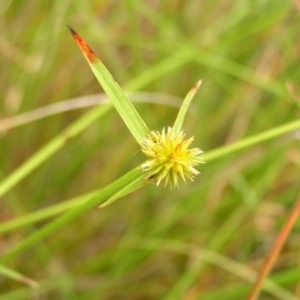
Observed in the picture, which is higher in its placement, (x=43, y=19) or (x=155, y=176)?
(x=43, y=19)

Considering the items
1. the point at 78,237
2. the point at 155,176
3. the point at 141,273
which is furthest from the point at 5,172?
the point at 155,176

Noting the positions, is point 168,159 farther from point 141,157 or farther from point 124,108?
point 141,157

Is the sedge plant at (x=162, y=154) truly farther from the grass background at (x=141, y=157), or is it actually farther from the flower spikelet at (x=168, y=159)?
the grass background at (x=141, y=157)

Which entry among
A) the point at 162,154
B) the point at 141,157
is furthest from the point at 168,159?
the point at 141,157

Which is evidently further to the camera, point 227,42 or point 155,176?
point 227,42

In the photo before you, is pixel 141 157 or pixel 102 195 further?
pixel 141 157

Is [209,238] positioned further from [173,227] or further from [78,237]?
[78,237]
